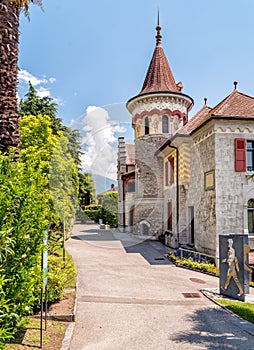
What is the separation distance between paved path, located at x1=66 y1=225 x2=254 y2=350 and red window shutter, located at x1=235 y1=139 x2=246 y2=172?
5275 mm

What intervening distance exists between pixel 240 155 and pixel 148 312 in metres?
9.16

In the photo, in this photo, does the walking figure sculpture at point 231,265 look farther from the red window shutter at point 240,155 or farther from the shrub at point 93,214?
the shrub at point 93,214

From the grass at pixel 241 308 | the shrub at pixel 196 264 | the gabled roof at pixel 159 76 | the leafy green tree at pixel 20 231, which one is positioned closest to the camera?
the leafy green tree at pixel 20 231

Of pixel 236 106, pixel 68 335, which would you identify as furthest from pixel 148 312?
pixel 236 106

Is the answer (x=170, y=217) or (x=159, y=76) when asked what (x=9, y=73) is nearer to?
(x=170, y=217)

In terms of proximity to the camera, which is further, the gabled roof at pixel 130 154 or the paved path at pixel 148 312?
the gabled roof at pixel 130 154

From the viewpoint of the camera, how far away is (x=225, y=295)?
10219 millimetres

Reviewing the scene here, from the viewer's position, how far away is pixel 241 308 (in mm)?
8945

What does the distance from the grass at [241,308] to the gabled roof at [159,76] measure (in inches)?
720

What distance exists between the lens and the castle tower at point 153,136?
79.9 ft

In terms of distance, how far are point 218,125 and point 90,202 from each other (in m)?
37.3

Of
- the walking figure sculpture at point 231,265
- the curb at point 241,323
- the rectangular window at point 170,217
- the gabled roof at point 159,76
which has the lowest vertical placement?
the curb at point 241,323

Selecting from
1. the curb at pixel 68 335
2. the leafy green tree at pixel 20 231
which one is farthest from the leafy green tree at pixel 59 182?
the leafy green tree at pixel 20 231

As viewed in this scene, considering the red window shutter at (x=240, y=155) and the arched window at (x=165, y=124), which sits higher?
the arched window at (x=165, y=124)
